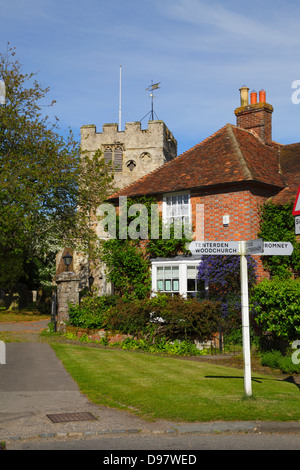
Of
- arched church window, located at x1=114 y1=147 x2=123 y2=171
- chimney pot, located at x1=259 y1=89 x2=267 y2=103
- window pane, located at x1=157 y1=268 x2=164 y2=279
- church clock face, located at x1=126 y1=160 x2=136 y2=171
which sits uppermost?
arched church window, located at x1=114 y1=147 x2=123 y2=171

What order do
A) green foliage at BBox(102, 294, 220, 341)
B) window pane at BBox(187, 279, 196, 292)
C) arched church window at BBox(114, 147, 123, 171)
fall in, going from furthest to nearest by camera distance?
arched church window at BBox(114, 147, 123, 171) < window pane at BBox(187, 279, 196, 292) < green foliage at BBox(102, 294, 220, 341)

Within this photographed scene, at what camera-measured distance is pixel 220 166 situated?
1948cm

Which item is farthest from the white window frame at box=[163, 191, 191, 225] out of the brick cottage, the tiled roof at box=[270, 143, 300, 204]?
the tiled roof at box=[270, 143, 300, 204]

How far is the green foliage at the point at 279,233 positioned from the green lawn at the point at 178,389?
18.1 ft

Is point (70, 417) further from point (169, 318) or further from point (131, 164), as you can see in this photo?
point (131, 164)

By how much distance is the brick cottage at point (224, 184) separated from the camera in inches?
717

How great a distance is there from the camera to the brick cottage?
1820 cm

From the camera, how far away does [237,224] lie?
59.4 ft

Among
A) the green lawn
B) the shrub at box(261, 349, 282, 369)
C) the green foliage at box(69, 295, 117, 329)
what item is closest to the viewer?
the green lawn

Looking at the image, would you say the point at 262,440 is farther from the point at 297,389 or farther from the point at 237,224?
the point at 237,224

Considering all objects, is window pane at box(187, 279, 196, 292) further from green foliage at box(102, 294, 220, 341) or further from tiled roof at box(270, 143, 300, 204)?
tiled roof at box(270, 143, 300, 204)

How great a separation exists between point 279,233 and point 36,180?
13381mm

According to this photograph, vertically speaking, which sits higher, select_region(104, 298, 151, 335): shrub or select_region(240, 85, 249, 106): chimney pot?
select_region(240, 85, 249, 106): chimney pot

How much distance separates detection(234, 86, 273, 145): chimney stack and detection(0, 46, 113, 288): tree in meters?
8.96
